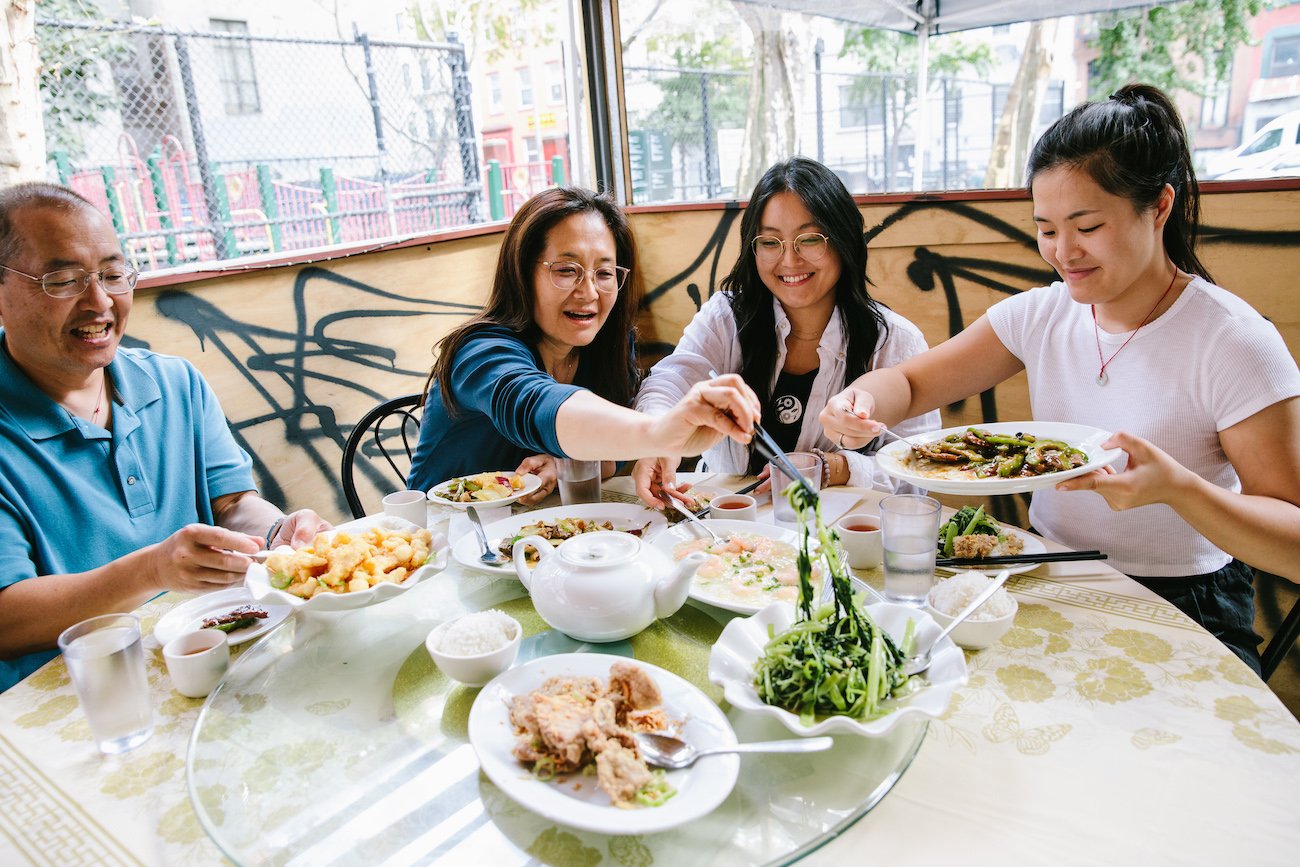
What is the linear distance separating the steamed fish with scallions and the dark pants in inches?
15.1

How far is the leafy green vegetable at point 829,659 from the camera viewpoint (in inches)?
37.3

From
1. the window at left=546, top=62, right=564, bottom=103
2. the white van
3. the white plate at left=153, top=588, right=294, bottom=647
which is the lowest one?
the white plate at left=153, top=588, right=294, bottom=647

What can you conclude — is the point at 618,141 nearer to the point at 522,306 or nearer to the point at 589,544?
the point at 522,306

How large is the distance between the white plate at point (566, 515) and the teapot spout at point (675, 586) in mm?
419

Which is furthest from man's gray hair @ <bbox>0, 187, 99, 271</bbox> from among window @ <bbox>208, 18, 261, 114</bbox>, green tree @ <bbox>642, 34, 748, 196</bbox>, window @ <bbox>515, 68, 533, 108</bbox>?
window @ <bbox>515, 68, 533, 108</bbox>

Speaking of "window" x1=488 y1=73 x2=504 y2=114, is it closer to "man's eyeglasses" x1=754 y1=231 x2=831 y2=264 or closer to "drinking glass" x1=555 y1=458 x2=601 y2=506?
"man's eyeglasses" x1=754 y1=231 x2=831 y2=264

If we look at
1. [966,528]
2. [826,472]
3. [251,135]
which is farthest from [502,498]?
[251,135]

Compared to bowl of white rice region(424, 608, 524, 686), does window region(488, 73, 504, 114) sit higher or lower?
higher

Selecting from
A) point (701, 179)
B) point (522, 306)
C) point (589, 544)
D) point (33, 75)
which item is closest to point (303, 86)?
point (33, 75)

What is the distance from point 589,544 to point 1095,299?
50.1 inches

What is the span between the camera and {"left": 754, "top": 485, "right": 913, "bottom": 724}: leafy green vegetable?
3.11 ft

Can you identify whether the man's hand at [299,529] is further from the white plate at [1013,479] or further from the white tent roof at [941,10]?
the white tent roof at [941,10]

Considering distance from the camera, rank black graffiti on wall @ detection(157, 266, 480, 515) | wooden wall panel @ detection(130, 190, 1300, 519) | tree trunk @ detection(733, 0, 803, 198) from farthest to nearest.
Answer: tree trunk @ detection(733, 0, 803, 198) → black graffiti on wall @ detection(157, 266, 480, 515) → wooden wall panel @ detection(130, 190, 1300, 519)

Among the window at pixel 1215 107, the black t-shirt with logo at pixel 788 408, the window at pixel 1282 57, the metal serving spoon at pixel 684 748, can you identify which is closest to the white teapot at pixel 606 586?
Answer: the metal serving spoon at pixel 684 748
